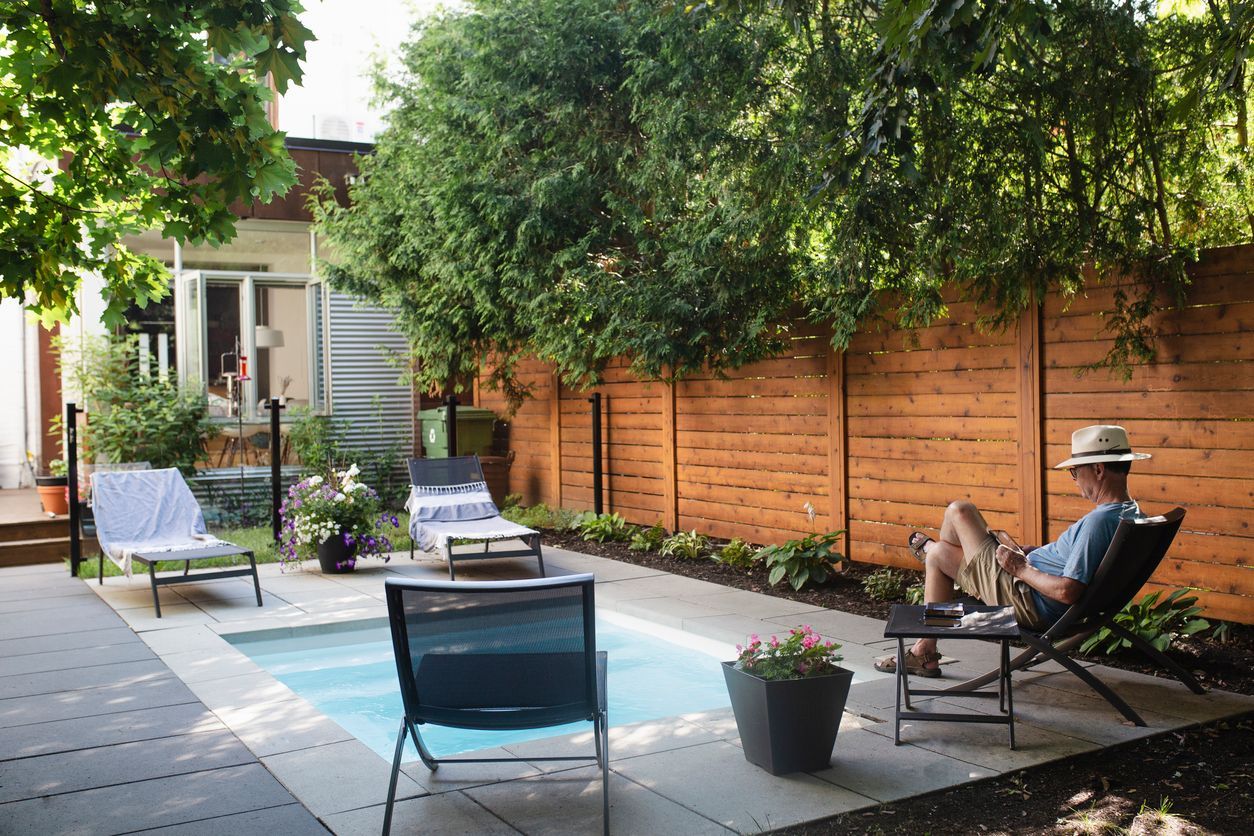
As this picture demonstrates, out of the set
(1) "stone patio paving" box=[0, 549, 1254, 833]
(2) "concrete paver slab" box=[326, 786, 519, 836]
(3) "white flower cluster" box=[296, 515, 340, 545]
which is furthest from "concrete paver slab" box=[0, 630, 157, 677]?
(2) "concrete paver slab" box=[326, 786, 519, 836]

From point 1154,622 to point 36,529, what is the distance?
32.3ft

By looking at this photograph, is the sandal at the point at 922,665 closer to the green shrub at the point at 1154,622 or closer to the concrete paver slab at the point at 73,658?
the green shrub at the point at 1154,622

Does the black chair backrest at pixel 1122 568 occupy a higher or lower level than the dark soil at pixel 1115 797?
higher

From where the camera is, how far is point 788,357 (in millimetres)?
8727

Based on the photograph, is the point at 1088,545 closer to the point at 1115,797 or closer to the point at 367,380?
the point at 1115,797

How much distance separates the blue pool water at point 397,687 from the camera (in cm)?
538

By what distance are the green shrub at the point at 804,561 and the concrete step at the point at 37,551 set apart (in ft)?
21.8

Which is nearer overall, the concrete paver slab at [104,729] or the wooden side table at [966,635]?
the wooden side table at [966,635]

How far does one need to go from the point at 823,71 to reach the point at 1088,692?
3997 mm

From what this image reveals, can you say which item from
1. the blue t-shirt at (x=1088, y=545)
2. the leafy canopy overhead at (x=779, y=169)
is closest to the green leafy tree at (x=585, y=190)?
the leafy canopy overhead at (x=779, y=169)

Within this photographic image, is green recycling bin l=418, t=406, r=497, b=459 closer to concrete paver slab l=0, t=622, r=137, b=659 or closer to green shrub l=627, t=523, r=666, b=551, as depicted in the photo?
green shrub l=627, t=523, r=666, b=551

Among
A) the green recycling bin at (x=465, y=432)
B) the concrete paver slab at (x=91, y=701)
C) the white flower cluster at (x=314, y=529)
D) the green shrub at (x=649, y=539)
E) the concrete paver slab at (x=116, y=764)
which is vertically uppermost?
the green recycling bin at (x=465, y=432)

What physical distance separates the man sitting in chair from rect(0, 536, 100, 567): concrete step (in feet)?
28.0

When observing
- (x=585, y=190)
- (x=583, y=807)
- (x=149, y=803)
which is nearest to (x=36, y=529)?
(x=585, y=190)
